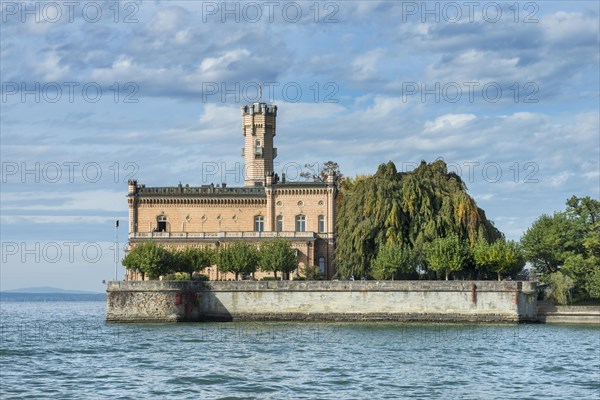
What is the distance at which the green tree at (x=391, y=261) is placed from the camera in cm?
6831

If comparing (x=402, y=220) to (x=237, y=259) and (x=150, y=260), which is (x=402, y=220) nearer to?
(x=237, y=259)

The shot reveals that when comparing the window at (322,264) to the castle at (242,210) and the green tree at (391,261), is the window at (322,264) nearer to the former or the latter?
the castle at (242,210)

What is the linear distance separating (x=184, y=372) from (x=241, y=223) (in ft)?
128

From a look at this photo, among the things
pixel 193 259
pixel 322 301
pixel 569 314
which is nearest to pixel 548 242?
pixel 569 314

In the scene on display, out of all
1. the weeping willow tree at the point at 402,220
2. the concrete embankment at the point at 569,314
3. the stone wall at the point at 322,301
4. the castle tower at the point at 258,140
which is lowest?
the concrete embankment at the point at 569,314

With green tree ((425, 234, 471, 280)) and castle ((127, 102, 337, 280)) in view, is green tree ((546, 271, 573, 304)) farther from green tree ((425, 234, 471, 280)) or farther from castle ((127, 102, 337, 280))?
castle ((127, 102, 337, 280))

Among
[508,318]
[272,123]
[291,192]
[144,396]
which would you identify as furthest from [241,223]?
[144,396]

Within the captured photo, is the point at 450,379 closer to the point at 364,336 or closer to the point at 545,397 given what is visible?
the point at 545,397

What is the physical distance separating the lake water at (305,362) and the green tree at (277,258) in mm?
8454

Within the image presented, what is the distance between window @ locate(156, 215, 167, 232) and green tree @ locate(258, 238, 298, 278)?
1025cm

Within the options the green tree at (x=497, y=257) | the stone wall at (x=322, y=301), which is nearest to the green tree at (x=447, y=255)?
the green tree at (x=497, y=257)

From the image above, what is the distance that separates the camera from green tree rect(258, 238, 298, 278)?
7244 cm

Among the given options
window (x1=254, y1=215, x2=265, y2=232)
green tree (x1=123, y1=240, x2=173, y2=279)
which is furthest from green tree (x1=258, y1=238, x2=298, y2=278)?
window (x1=254, y1=215, x2=265, y2=232)

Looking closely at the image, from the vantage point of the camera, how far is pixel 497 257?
68438mm
